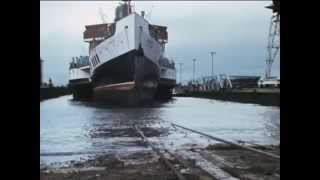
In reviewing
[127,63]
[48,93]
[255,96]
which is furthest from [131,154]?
[48,93]

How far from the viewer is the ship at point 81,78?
52062 mm

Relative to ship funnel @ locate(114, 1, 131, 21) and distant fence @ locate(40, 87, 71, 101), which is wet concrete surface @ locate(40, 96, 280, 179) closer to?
ship funnel @ locate(114, 1, 131, 21)

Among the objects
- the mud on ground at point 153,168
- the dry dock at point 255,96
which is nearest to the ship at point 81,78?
the dry dock at point 255,96

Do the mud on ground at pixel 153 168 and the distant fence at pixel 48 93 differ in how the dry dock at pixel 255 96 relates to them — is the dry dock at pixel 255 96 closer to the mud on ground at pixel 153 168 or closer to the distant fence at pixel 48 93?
the distant fence at pixel 48 93

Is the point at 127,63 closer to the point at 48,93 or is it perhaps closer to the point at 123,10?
the point at 123,10

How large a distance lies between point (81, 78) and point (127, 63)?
1564 centimetres

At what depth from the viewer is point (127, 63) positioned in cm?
3984

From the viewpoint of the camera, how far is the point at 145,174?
27.3 ft

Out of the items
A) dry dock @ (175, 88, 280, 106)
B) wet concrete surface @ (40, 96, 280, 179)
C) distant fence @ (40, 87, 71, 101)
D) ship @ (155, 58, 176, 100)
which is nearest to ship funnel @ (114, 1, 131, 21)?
ship @ (155, 58, 176, 100)

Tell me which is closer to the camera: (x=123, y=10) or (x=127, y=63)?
(x=127, y=63)

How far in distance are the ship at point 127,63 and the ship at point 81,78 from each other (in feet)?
15.8

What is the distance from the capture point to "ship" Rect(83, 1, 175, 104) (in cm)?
3934

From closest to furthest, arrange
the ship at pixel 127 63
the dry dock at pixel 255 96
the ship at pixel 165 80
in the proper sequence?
the ship at pixel 127 63, the dry dock at pixel 255 96, the ship at pixel 165 80
